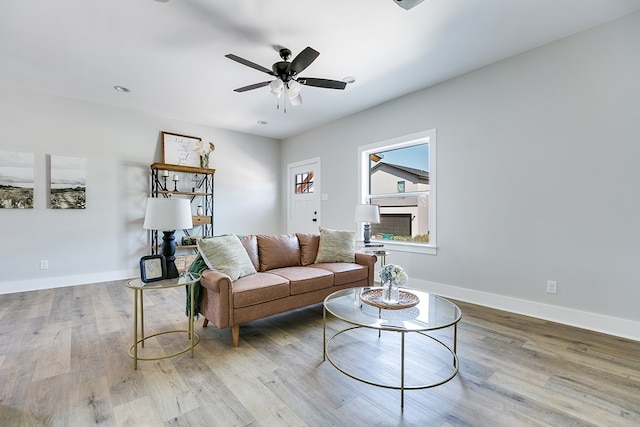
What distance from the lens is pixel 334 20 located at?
96.3 inches

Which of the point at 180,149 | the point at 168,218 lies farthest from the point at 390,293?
the point at 180,149

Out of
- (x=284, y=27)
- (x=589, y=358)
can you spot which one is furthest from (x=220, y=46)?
(x=589, y=358)

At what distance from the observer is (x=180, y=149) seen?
4949 mm

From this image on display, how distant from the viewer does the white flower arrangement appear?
200 cm

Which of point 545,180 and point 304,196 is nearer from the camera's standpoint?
point 545,180

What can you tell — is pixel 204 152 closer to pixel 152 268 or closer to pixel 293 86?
pixel 293 86

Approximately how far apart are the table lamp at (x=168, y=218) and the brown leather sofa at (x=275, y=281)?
31cm

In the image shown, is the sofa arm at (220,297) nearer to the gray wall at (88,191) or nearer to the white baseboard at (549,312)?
the white baseboard at (549,312)

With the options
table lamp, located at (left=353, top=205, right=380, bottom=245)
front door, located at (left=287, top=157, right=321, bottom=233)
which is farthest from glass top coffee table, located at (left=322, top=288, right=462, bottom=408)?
front door, located at (left=287, top=157, right=321, bottom=233)

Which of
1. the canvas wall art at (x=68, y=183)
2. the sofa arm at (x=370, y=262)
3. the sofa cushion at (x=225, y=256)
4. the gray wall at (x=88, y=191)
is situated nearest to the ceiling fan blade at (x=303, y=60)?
the sofa cushion at (x=225, y=256)

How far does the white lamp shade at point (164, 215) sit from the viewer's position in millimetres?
2152

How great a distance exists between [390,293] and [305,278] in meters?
0.92

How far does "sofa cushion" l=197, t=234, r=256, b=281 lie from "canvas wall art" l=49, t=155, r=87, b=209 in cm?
288

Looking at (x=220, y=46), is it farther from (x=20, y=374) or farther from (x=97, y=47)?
(x=20, y=374)
